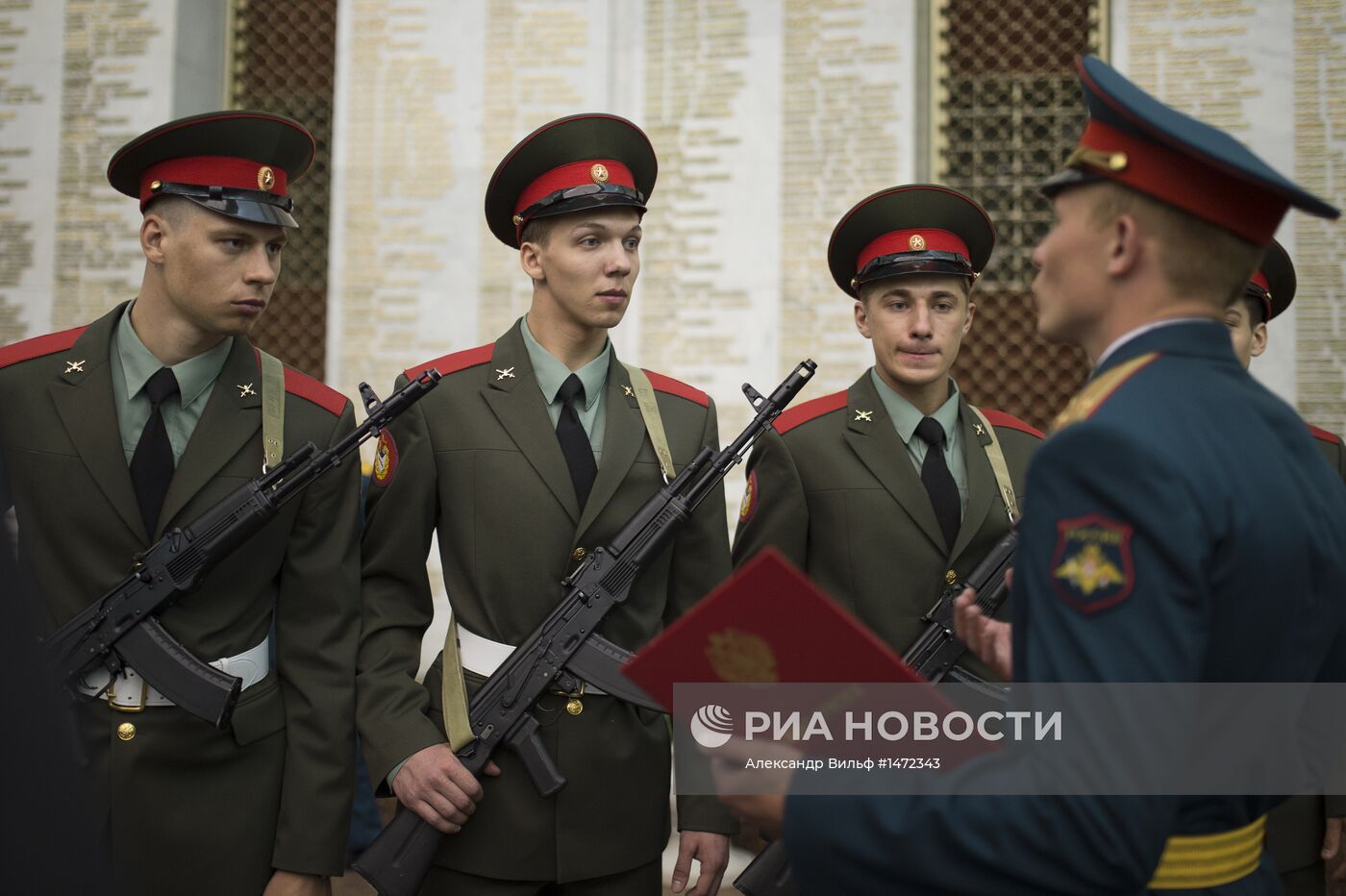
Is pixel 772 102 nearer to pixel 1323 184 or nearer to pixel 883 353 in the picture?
pixel 1323 184

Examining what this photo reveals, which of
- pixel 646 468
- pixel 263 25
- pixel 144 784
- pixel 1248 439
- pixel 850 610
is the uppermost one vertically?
pixel 263 25

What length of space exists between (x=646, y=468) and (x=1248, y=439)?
1627mm

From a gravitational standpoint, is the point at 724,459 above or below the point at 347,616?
above

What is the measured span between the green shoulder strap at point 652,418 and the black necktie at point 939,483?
2.41ft

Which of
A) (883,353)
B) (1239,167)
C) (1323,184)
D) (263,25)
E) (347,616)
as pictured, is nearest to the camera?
(1239,167)

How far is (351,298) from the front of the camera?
688 cm

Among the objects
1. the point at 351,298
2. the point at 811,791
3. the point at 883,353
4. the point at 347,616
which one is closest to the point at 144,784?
the point at 347,616

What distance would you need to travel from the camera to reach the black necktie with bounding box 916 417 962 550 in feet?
10.1

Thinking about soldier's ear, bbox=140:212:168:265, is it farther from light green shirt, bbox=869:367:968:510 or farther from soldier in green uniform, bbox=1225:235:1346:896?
soldier in green uniform, bbox=1225:235:1346:896

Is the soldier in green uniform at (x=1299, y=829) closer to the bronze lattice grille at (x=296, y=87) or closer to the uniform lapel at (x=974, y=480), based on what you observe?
the uniform lapel at (x=974, y=480)

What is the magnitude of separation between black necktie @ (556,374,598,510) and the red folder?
3.87 ft

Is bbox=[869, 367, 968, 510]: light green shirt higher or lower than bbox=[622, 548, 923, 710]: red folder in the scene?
higher

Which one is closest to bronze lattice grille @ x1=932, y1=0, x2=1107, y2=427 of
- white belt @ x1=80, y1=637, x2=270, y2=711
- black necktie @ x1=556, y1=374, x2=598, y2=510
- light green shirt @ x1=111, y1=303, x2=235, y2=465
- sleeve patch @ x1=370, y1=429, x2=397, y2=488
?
black necktie @ x1=556, y1=374, x2=598, y2=510

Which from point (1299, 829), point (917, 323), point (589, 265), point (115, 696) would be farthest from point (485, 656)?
point (1299, 829)
